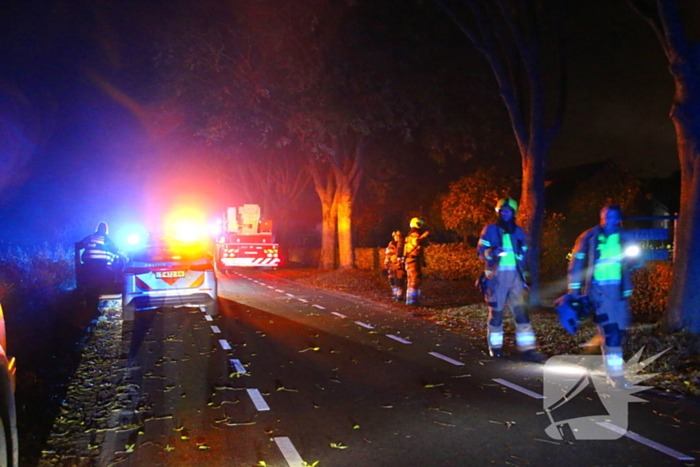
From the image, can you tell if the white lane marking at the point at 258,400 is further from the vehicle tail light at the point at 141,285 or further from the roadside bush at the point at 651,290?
the roadside bush at the point at 651,290

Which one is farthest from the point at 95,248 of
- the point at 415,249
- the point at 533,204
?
the point at 533,204

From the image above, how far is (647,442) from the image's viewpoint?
5.33 meters

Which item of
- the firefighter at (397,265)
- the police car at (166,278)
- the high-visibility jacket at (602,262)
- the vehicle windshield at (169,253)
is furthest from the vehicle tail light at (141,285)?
the high-visibility jacket at (602,262)

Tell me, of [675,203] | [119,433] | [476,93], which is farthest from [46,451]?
[675,203]

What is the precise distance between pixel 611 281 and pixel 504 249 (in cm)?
175

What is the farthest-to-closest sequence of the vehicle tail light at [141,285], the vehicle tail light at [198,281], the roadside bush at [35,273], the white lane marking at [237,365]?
the roadside bush at [35,273]
the vehicle tail light at [198,281]
the vehicle tail light at [141,285]
the white lane marking at [237,365]

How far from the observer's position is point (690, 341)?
28.6 ft

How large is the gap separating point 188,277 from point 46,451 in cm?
752

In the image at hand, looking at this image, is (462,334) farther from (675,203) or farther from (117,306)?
(675,203)

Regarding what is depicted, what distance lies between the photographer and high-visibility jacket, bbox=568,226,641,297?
709cm

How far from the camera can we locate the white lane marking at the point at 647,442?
5.00m

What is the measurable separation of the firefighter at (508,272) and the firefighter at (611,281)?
130 centimetres

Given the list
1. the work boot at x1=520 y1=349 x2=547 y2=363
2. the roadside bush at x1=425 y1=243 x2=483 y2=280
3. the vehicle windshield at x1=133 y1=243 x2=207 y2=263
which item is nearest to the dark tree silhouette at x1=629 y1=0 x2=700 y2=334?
the work boot at x1=520 y1=349 x2=547 y2=363

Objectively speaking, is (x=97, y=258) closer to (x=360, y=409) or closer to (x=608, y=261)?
(x=360, y=409)
